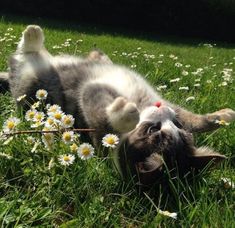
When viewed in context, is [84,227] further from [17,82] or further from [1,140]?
[17,82]

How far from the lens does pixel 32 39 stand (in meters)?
5.14

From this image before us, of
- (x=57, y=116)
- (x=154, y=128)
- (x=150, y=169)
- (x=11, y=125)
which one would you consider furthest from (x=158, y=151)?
(x=11, y=125)

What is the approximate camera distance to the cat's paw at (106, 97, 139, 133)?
360cm

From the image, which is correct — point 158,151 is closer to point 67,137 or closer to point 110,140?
point 110,140

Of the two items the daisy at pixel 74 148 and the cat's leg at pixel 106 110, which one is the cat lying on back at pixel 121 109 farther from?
the daisy at pixel 74 148

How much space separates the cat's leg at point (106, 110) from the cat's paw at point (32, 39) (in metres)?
0.96

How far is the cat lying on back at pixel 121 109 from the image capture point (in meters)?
3.30

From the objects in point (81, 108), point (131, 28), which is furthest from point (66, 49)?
point (131, 28)

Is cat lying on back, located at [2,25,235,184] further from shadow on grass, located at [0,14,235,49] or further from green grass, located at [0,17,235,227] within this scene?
shadow on grass, located at [0,14,235,49]

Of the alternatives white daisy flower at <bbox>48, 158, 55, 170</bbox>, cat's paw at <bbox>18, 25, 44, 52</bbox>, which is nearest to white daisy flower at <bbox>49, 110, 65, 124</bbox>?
white daisy flower at <bbox>48, 158, 55, 170</bbox>

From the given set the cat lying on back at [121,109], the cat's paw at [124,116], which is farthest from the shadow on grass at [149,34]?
the cat's paw at [124,116]

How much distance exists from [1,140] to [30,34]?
2.17 m

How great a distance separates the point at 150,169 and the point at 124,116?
62 centimetres

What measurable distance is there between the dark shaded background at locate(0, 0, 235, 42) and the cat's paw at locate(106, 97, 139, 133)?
1666 cm
